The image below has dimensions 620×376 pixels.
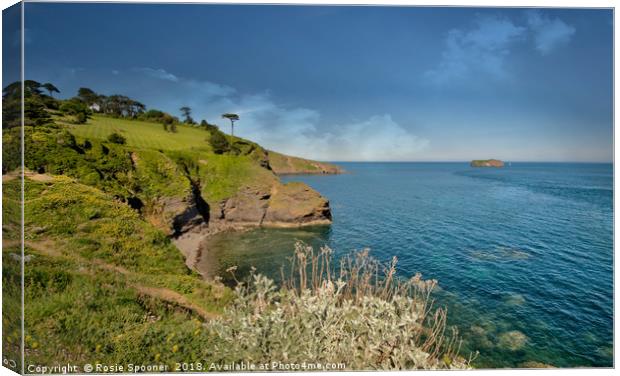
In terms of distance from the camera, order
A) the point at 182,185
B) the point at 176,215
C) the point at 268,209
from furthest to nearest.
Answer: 1. the point at 268,209
2. the point at 182,185
3. the point at 176,215

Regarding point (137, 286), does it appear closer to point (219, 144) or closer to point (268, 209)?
point (268, 209)

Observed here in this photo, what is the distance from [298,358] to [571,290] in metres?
16.3

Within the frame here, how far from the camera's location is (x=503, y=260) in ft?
64.3

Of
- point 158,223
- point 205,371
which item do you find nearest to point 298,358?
point 205,371

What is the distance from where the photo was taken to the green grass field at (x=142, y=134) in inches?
1134

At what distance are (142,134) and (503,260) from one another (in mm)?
36724

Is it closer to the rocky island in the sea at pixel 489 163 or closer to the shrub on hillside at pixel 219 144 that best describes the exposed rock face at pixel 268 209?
the shrub on hillside at pixel 219 144

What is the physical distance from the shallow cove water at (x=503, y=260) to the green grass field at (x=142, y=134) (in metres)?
14.4

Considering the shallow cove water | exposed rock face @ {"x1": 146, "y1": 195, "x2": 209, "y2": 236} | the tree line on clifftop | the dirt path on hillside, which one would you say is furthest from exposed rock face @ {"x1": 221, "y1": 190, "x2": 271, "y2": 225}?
the dirt path on hillside

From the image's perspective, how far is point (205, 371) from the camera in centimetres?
643

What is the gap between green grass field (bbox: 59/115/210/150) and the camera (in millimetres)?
28812

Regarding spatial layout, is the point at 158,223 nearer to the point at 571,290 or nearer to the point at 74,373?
the point at 74,373

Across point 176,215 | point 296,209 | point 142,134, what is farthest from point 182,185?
point 142,134

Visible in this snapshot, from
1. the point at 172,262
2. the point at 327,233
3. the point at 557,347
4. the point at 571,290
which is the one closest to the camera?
the point at 172,262
